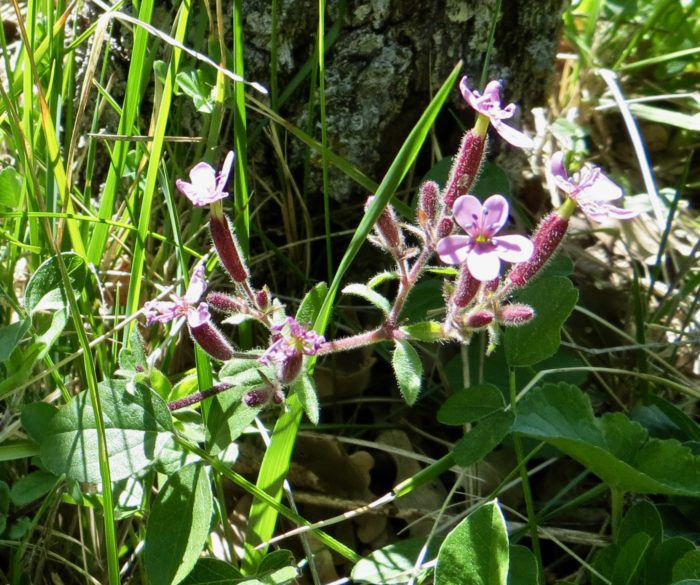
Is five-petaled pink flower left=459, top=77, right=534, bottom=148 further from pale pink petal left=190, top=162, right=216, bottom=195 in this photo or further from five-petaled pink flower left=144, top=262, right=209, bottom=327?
five-petaled pink flower left=144, top=262, right=209, bottom=327

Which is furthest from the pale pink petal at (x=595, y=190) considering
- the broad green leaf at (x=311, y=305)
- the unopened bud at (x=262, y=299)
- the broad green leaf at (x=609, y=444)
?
the unopened bud at (x=262, y=299)

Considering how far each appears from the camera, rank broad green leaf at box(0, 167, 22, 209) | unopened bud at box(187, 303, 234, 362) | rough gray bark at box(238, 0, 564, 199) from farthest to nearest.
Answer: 1. rough gray bark at box(238, 0, 564, 199)
2. broad green leaf at box(0, 167, 22, 209)
3. unopened bud at box(187, 303, 234, 362)

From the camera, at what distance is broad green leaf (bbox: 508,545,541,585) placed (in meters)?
1.70

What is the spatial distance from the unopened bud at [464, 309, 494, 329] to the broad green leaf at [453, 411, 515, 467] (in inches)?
10.3

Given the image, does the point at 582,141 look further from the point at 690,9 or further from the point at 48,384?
the point at 48,384

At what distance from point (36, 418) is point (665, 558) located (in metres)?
1.42

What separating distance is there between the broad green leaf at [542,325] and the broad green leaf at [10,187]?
1280 mm

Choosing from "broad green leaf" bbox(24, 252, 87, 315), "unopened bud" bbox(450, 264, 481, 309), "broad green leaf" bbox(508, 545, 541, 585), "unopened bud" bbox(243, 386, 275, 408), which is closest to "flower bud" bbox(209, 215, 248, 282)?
"unopened bud" bbox(243, 386, 275, 408)

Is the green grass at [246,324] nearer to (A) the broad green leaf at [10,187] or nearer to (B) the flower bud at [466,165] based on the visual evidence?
(A) the broad green leaf at [10,187]

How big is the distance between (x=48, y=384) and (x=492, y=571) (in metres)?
1.22

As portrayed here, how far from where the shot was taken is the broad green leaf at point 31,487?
182 cm

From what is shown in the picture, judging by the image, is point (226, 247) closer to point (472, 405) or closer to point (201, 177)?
point (201, 177)

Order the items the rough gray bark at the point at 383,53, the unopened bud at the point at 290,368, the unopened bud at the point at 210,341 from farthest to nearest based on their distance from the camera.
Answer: the rough gray bark at the point at 383,53
the unopened bud at the point at 210,341
the unopened bud at the point at 290,368

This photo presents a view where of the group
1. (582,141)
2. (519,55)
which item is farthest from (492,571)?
(582,141)
